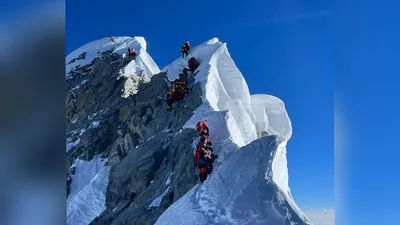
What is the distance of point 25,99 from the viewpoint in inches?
27.5

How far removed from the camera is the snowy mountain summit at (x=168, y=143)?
2.97 m

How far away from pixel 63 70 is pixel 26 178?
24cm

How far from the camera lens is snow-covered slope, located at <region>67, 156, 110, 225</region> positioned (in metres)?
5.76

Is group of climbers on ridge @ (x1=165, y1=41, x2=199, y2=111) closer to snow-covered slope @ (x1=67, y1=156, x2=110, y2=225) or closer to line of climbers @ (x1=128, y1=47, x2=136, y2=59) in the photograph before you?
snow-covered slope @ (x1=67, y1=156, x2=110, y2=225)

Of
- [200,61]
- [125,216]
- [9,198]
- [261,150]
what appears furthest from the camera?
[200,61]

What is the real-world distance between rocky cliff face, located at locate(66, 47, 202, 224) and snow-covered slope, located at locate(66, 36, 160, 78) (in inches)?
8.8

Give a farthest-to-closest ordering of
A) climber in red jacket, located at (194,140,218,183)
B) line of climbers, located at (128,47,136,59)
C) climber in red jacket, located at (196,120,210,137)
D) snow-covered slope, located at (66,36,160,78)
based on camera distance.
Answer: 1. line of climbers, located at (128,47,136,59)
2. snow-covered slope, located at (66,36,160,78)
3. climber in red jacket, located at (196,120,210,137)
4. climber in red jacket, located at (194,140,218,183)

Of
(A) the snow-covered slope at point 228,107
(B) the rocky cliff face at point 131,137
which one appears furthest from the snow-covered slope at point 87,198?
(A) the snow-covered slope at point 228,107

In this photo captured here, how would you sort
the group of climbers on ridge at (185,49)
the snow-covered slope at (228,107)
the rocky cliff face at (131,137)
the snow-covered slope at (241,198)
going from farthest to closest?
the group of climbers on ridge at (185,49) → the rocky cliff face at (131,137) → the snow-covered slope at (228,107) → the snow-covered slope at (241,198)

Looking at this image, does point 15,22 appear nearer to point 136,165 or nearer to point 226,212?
point 226,212

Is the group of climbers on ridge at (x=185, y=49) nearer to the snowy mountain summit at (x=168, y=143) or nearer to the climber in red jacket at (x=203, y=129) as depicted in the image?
the snowy mountain summit at (x=168, y=143)

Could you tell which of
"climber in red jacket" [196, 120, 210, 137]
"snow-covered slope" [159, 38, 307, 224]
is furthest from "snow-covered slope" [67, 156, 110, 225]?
"climber in red jacket" [196, 120, 210, 137]

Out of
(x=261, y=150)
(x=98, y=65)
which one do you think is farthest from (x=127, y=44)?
(x=261, y=150)

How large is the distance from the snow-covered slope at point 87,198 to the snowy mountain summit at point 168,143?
0.02 metres
